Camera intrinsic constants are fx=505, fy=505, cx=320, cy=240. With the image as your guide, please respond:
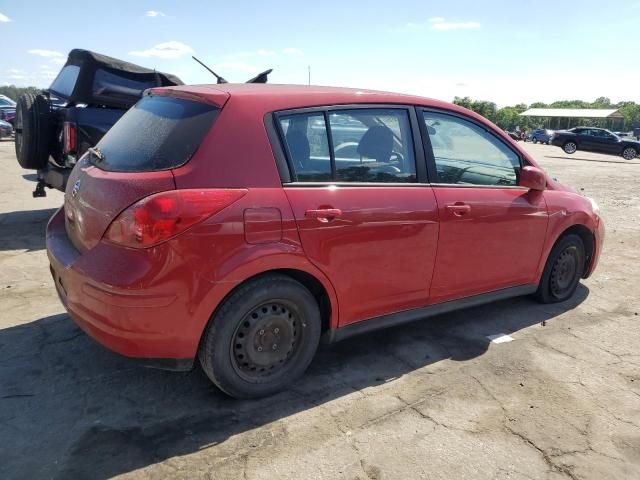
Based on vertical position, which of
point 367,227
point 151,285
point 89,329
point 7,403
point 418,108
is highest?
point 418,108

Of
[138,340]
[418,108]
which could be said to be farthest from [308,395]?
[418,108]

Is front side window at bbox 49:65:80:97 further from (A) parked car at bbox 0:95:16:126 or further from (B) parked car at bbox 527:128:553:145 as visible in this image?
(B) parked car at bbox 527:128:553:145

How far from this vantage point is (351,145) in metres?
3.16

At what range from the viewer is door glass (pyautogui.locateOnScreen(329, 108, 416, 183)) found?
3.10m

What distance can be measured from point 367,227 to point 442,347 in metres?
1.27

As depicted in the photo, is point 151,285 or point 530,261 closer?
point 151,285

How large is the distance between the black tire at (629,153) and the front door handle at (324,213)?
29642 mm

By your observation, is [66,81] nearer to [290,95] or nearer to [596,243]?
[290,95]

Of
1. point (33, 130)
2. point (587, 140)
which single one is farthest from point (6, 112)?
point (587, 140)

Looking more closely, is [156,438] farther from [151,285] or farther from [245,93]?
[245,93]

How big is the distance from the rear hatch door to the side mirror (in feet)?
8.08

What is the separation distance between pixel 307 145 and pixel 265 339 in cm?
116

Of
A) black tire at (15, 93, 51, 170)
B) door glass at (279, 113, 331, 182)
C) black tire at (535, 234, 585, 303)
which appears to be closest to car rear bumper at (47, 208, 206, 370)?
door glass at (279, 113, 331, 182)

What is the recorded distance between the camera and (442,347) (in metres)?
3.74
